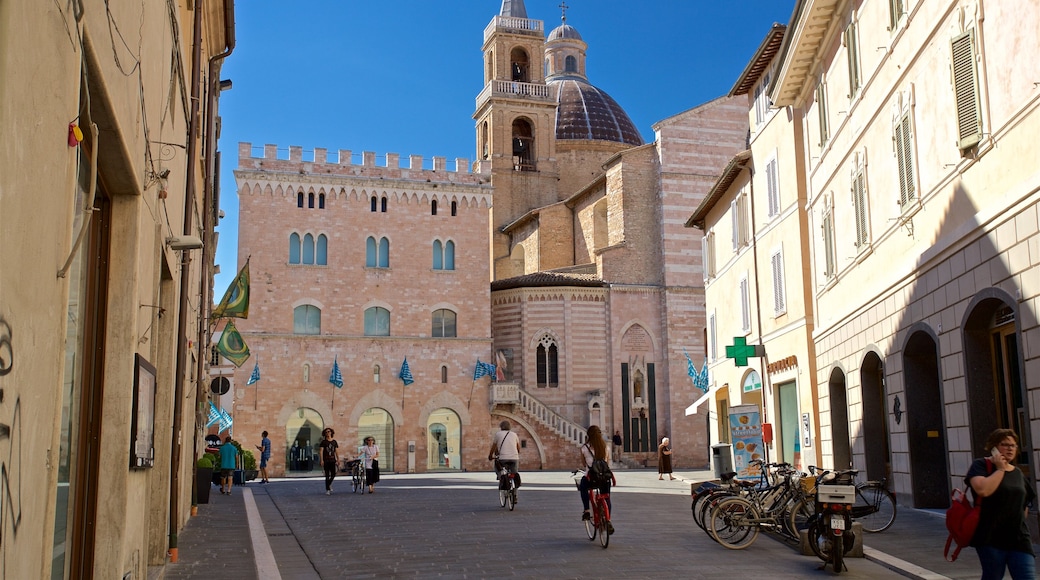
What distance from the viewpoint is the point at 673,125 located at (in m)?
42.6

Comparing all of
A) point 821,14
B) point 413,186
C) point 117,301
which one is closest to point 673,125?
point 413,186

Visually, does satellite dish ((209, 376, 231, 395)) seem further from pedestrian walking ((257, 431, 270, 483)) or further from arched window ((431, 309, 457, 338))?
arched window ((431, 309, 457, 338))

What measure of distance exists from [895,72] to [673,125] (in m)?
28.8

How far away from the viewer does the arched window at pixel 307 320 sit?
39.2m

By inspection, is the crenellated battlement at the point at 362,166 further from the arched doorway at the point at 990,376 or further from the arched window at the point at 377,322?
the arched doorway at the point at 990,376

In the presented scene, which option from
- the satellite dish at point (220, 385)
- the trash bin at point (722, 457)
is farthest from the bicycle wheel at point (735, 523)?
the satellite dish at point (220, 385)

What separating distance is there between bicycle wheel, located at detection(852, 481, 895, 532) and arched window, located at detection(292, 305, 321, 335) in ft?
97.2

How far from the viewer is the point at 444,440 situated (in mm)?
39906

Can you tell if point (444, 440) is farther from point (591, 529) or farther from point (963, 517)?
point (963, 517)

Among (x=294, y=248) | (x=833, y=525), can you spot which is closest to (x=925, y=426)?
(x=833, y=525)

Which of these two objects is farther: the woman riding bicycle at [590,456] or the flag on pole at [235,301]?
the flag on pole at [235,301]

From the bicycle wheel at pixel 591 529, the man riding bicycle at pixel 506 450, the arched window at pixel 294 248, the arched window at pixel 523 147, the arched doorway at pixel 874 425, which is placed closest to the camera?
the bicycle wheel at pixel 591 529

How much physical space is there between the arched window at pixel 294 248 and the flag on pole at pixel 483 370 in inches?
→ 325

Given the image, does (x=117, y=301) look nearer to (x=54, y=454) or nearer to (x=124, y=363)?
(x=124, y=363)
